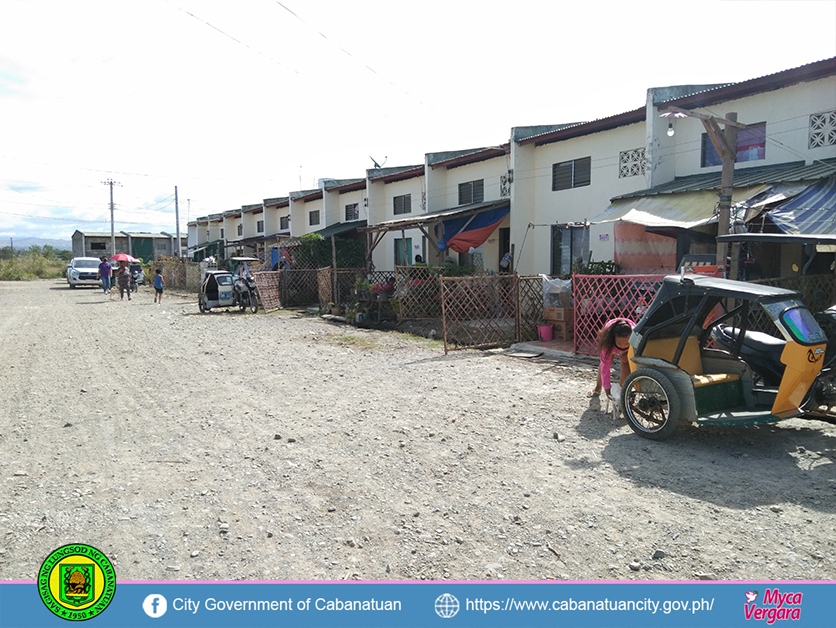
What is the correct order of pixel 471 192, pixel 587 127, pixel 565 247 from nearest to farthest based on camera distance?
pixel 587 127, pixel 565 247, pixel 471 192

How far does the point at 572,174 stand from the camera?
1547 centimetres

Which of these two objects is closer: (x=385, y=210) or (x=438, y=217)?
(x=438, y=217)

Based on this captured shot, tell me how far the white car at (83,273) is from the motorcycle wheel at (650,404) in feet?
108

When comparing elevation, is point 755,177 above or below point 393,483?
above

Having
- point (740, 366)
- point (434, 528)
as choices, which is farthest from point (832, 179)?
point (434, 528)

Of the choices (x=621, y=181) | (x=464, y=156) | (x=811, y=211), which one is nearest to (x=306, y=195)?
(x=464, y=156)

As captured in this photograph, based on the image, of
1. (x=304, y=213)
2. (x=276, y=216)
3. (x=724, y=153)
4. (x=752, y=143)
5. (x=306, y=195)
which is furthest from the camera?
(x=276, y=216)

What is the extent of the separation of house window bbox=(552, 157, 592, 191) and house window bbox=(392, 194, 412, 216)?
753 cm

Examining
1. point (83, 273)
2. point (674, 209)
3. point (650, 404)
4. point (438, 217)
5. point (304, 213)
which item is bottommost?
point (650, 404)

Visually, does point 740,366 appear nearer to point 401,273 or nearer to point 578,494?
point 578,494

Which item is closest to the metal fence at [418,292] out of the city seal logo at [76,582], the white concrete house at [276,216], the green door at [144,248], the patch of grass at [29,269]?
the city seal logo at [76,582]

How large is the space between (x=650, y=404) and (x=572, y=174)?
36.5ft

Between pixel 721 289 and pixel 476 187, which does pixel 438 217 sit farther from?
pixel 721 289
